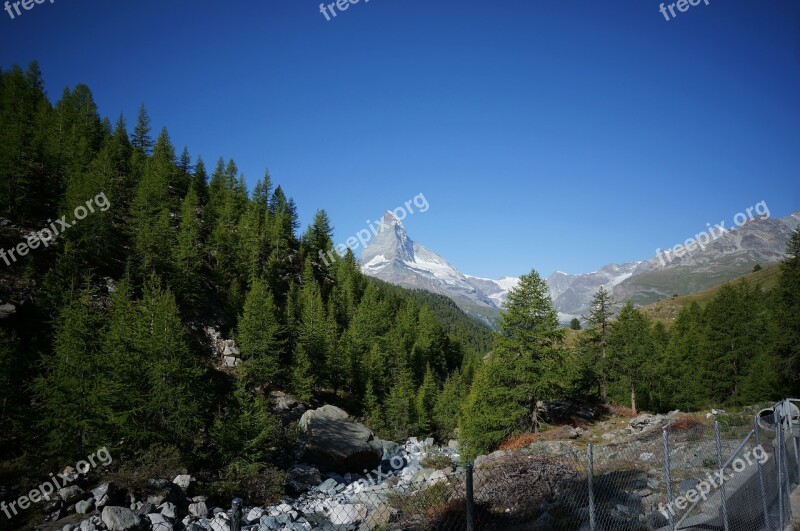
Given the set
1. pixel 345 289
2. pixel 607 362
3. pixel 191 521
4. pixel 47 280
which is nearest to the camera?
pixel 191 521

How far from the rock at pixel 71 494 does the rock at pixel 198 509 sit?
4.83 m

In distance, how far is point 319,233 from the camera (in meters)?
84.4

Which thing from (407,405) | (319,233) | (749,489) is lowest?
(407,405)

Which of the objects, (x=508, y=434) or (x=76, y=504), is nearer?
(x=76, y=504)

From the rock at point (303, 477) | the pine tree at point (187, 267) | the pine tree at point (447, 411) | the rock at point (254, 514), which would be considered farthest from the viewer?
the pine tree at point (447, 411)

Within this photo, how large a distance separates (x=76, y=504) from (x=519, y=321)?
27695mm

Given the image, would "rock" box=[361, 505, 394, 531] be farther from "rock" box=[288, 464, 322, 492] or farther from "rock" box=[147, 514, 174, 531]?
"rock" box=[288, 464, 322, 492]

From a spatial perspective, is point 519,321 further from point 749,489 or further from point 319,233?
point 319,233

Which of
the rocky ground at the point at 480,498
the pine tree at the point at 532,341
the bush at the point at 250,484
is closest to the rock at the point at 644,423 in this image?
the rocky ground at the point at 480,498

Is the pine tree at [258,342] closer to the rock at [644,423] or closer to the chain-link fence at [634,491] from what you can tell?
the chain-link fence at [634,491]

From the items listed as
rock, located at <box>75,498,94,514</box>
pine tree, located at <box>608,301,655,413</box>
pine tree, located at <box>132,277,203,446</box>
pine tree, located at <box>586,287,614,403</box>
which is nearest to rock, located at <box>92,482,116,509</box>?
rock, located at <box>75,498,94,514</box>

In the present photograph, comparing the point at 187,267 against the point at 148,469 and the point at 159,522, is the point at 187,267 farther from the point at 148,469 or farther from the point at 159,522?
the point at 159,522

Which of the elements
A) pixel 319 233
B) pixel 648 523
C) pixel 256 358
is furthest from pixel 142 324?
pixel 319 233

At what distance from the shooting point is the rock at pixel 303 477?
2743cm
